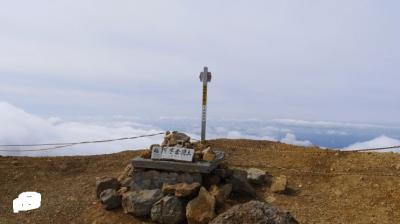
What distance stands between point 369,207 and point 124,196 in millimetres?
5758

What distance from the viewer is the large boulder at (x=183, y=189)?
33.2 feet

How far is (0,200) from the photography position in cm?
1301

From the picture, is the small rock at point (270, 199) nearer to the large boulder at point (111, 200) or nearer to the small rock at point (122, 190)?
the small rock at point (122, 190)

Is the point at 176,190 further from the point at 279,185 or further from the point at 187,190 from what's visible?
the point at 279,185

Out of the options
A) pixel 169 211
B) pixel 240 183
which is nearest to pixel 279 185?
pixel 240 183

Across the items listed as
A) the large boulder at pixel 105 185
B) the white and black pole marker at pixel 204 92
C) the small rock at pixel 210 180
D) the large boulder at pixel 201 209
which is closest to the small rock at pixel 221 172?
the small rock at pixel 210 180

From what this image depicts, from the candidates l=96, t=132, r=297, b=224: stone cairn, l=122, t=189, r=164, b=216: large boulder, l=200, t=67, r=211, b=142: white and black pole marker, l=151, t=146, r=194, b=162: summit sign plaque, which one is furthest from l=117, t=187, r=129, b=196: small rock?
l=200, t=67, r=211, b=142: white and black pole marker

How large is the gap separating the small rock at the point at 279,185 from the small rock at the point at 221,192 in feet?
5.24

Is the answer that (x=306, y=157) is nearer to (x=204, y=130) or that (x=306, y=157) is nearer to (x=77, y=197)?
(x=204, y=130)

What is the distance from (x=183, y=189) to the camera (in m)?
10.1

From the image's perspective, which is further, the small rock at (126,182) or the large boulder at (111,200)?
the small rock at (126,182)

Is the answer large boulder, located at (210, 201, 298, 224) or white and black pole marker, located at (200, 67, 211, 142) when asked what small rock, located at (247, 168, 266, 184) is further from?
large boulder, located at (210, 201, 298, 224)

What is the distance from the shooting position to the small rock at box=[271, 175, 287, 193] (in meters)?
11.9

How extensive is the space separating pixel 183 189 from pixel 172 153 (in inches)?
41.2
